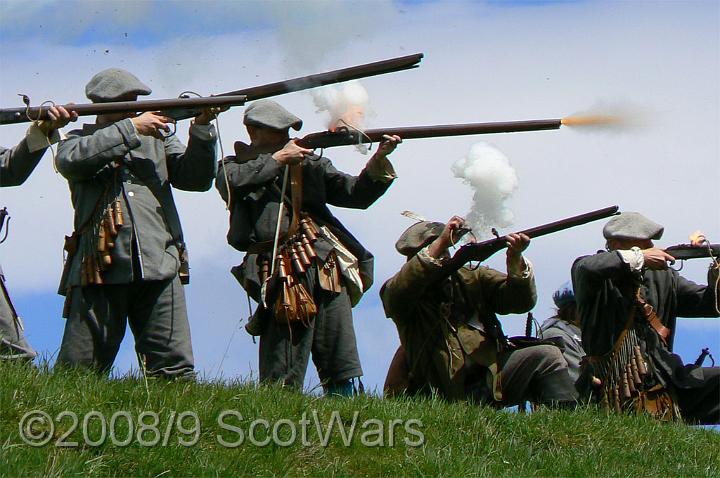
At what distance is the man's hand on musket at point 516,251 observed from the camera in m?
8.08

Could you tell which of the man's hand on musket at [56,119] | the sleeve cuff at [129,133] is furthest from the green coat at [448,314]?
the man's hand on musket at [56,119]

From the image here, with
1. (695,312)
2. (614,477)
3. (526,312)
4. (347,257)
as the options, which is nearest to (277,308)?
(347,257)

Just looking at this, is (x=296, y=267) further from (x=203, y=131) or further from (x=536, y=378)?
(x=536, y=378)

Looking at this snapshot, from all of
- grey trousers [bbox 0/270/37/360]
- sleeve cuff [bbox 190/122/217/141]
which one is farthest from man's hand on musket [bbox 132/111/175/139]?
grey trousers [bbox 0/270/37/360]

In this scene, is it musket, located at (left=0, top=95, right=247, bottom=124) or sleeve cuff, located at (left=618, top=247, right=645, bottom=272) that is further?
sleeve cuff, located at (left=618, top=247, right=645, bottom=272)

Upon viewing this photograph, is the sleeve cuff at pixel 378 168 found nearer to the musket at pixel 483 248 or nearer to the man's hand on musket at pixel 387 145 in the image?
the man's hand on musket at pixel 387 145

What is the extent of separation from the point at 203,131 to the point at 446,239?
1514mm

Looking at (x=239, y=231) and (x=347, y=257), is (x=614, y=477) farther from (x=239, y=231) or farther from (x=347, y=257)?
(x=239, y=231)

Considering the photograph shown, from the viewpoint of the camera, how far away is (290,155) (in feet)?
25.8

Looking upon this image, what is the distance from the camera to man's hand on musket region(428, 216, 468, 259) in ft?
26.3

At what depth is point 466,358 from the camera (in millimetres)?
8062

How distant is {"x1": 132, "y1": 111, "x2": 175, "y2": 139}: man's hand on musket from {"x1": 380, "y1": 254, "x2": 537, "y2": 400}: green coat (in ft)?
5.37

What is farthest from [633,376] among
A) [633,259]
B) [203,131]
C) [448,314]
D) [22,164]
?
[22,164]

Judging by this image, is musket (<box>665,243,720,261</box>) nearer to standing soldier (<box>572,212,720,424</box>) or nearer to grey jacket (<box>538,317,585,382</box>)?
standing soldier (<box>572,212,720,424</box>)
